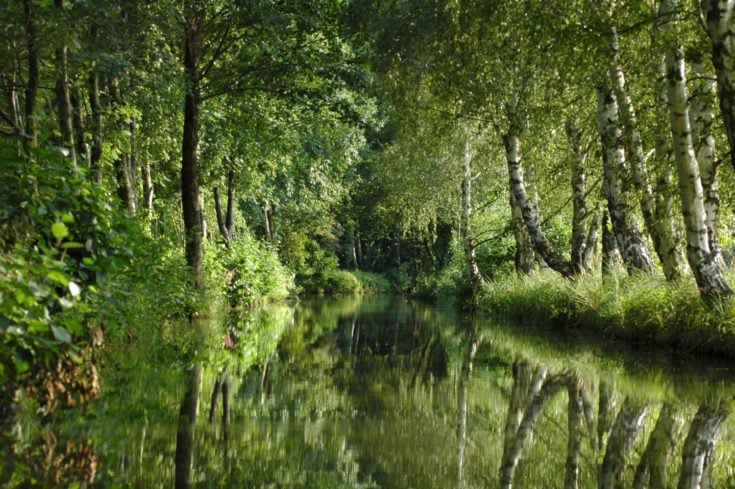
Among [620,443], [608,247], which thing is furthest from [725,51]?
[608,247]

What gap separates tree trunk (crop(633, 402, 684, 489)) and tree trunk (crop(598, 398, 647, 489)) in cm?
10

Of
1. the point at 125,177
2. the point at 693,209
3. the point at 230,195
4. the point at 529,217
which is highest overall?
the point at 230,195

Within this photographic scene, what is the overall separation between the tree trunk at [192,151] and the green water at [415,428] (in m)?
6.64

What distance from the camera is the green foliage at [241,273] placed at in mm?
20141

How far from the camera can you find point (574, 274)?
17.3 metres

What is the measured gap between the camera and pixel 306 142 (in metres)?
20.2

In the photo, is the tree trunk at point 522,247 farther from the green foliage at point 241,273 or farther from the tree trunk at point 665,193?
the tree trunk at point 665,193

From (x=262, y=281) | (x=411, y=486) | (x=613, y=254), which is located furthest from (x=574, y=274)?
(x=411, y=486)

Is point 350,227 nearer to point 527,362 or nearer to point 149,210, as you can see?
point 149,210

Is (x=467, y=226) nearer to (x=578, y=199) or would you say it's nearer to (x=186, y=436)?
(x=578, y=199)

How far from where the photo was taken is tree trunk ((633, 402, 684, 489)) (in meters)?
3.99

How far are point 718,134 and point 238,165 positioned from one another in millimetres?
12949

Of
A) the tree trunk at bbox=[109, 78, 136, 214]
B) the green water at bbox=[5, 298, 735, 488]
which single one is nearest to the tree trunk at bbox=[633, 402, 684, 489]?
the green water at bbox=[5, 298, 735, 488]

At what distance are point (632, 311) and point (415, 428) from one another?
7932 mm
